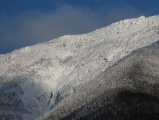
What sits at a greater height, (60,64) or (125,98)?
(60,64)

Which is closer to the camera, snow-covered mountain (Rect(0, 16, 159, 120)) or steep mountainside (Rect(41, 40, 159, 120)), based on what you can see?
steep mountainside (Rect(41, 40, 159, 120))

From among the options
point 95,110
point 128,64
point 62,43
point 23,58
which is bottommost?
point 95,110

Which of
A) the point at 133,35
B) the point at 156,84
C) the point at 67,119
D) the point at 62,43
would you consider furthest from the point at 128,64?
the point at 62,43

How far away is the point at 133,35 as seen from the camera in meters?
118

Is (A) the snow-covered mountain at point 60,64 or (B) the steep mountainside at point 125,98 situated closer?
(B) the steep mountainside at point 125,98

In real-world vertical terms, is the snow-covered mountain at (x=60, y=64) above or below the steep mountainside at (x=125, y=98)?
above

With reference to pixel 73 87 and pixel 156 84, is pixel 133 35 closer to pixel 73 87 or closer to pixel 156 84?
pixel 73 87

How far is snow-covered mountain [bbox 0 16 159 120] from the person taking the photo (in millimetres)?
94375

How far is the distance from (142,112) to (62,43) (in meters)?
92.6

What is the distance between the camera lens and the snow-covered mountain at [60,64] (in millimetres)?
94375

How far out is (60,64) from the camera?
114m

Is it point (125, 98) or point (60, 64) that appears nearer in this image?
point (125, 98)

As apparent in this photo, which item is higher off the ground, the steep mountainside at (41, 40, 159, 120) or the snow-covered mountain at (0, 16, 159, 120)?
the snow-covered mountain at (0, 16, 159, 120)

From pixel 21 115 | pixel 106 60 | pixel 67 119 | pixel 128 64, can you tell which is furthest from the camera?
pixel 106 60
